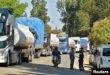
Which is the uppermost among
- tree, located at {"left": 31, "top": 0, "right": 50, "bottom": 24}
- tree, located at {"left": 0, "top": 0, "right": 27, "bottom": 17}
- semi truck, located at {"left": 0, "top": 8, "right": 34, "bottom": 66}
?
tree, located at {"left": 31, "top": 0, "right": 50, "bottom": 24}

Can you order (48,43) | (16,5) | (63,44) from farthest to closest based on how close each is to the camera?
(63,44) → (16,5) → (48,43)

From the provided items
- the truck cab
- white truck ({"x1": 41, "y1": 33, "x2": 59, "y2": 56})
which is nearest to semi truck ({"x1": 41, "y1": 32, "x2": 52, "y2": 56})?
white truck ({"x1": 41, "y1": 33, "x2": 59, "y2": 56})

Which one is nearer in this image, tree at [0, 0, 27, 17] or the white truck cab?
the white truck cab

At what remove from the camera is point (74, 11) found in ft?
458

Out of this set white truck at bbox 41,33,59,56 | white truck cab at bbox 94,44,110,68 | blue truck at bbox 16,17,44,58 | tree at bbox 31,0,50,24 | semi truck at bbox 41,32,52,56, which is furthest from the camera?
tree at bbox 31,0,50,24

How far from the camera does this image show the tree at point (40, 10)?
150m

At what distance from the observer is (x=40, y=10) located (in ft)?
500

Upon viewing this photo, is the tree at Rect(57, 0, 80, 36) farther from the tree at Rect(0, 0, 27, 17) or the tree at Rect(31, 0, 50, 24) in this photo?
the tree at Rect(0, 0, 27, 17)

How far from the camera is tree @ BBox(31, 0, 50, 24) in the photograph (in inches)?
5915

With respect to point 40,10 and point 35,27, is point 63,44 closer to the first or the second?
point 35,27

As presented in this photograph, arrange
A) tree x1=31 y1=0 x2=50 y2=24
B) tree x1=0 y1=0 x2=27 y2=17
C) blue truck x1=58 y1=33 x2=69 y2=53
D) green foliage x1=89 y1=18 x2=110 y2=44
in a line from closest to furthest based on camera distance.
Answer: green foliage x1=89 y1=18 x2=110 y2=44 → tree x1=0 y1=0 x2=27 y2=17 → blue truck x1=58 y1=33 x2=69 y2=53 → tree x1=31 y1=0 x2=50 y2=24

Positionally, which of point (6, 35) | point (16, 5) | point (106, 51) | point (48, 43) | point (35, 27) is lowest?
point (106, 51)

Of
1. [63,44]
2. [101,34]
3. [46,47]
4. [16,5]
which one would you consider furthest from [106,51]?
[63,44]

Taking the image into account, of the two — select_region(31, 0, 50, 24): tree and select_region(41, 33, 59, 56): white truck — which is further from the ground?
select_region(31, 0, 50, 24): tree
